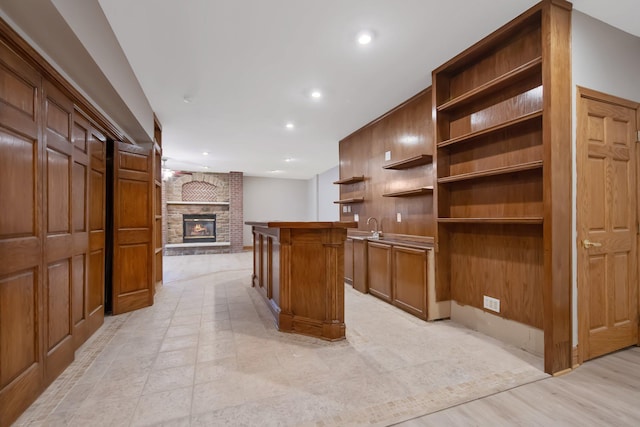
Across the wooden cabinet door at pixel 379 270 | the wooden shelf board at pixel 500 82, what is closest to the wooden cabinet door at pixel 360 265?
the wooden cabinet door at pixel 379 270

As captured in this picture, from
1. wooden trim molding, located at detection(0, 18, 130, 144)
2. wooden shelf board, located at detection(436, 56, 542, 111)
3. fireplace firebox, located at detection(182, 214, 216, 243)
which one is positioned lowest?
fireplace firebox, located at detection(182, 214, 216, 243)

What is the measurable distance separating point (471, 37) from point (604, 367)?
2814 mm

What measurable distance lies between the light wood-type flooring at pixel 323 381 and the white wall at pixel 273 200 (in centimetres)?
704

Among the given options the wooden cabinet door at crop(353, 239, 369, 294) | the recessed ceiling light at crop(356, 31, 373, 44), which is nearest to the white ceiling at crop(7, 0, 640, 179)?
the recessed ceiling light at crop(356, 31, 373, 44)

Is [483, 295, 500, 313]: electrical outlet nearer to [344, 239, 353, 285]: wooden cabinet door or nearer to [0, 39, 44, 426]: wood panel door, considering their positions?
[344, 239, 353, 285]: wooden cabinet door

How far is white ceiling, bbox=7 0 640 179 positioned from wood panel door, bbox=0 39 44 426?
0.44 meters

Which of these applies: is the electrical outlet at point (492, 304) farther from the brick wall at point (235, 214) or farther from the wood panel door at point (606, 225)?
the brick wall at point (235, 214)

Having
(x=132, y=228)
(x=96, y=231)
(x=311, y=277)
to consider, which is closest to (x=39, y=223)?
(x=96, y=231)

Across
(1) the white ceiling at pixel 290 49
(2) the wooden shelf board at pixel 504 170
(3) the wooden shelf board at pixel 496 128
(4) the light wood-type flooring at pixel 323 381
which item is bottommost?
(4) the light wood-type flooring at pixel 323 381

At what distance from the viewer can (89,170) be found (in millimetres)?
2660

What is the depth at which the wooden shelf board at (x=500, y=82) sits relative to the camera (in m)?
2.15

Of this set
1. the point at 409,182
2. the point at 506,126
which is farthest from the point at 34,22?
the point at 409,182

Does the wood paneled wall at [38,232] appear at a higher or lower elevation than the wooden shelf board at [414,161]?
lower

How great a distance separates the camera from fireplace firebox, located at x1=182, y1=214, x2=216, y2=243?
8.96 m
